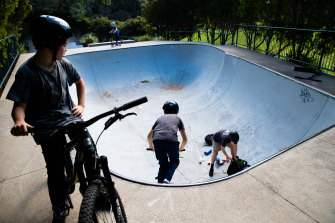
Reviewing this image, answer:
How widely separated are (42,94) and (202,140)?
15.3ft

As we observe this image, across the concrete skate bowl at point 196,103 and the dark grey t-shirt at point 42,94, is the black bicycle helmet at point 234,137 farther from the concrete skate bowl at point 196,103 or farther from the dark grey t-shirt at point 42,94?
the dark grey t-shirt at point 42,94

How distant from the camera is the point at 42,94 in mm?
1728

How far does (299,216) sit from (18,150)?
3.95 metres

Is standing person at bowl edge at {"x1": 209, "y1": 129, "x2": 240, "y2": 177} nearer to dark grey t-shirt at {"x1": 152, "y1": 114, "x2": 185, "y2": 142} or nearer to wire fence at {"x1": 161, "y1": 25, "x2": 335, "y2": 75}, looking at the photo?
dark grey t-shirt at {"x1": 152, "y1": 114, "x2": 185, "y2": 142}

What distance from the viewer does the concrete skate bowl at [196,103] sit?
15.3ft

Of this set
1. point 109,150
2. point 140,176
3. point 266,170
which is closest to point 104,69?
point 109,150

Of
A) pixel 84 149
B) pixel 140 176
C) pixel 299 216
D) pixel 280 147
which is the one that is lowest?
pixel 140 176

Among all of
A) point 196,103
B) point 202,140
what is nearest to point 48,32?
point 202,140

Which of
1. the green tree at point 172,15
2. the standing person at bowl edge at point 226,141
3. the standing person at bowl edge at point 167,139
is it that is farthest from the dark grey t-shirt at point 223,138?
the green tree at point 172,15

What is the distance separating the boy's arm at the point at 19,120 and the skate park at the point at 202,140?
1.26 metres

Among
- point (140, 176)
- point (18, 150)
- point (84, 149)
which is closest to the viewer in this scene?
point (84, 149)

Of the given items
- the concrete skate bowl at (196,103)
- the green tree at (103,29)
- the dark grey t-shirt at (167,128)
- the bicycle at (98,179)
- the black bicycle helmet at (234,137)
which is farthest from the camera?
the green tree at (103,29)

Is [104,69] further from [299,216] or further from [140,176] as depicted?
[299,216]

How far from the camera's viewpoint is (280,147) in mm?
4664
